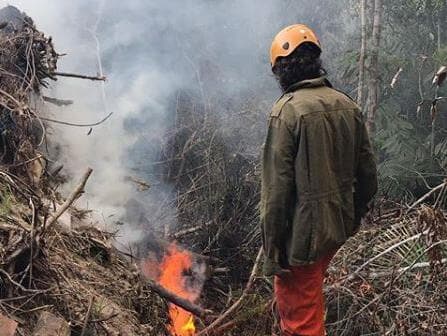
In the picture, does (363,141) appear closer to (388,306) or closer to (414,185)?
(388,306)

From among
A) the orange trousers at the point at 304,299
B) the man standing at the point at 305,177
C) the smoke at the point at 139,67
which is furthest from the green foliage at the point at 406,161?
the orange trousers at the point at 304,299

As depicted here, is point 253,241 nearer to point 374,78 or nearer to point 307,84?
point 374,78

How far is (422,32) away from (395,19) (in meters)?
0.50

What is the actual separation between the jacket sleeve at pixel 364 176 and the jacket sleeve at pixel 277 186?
0.54 metres

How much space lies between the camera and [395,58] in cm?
639

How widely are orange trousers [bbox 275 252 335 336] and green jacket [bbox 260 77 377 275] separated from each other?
0.41 ft

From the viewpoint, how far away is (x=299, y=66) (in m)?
2.90

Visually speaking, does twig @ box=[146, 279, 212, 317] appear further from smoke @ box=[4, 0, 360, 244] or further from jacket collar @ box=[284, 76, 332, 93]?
jacket collar @ box=[284, 76, 332, 93]

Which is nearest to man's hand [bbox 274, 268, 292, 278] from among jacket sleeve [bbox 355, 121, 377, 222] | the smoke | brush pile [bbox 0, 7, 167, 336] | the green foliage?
jacket sleeve [bbox 355, 121, 377, 222]

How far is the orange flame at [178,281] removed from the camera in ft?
16.9

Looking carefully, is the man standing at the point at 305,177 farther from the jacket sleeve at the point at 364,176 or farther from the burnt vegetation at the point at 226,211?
the burnt vegetation at the point at 226,211

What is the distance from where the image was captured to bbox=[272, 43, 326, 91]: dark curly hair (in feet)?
9.46

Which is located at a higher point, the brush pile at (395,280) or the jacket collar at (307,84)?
the jacket collar at (307,84)

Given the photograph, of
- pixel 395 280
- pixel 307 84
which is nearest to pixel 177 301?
pixel 395 280
